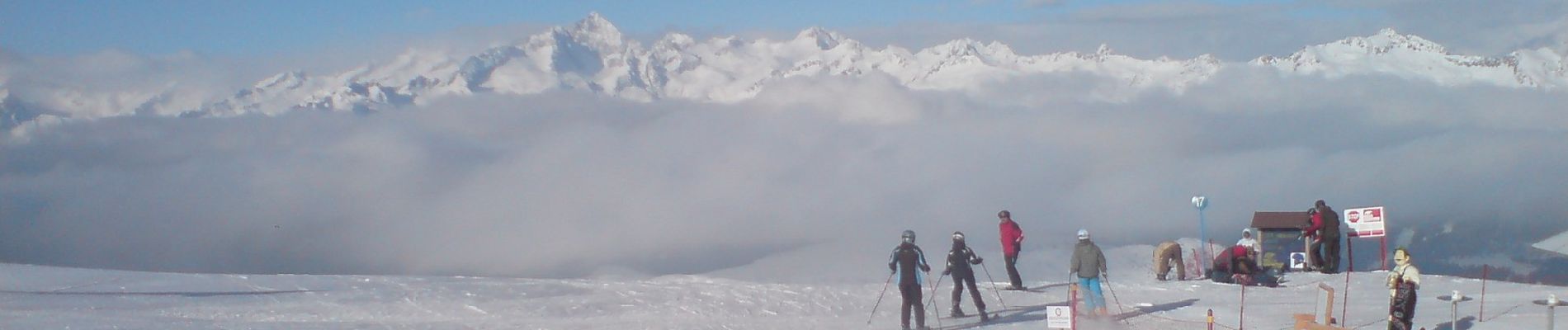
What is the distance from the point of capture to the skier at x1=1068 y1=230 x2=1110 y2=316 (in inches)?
784

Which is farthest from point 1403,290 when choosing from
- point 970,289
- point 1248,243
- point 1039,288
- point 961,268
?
point 1248,243

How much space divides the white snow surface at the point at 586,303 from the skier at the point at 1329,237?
238 centimetres

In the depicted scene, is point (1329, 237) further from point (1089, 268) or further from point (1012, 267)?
point (1089, 268)

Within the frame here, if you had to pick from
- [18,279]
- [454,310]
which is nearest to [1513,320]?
[454,310]

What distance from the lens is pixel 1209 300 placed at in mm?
23875

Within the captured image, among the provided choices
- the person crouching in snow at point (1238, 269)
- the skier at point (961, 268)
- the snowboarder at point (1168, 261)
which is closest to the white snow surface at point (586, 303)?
the skier at point (961, 268)

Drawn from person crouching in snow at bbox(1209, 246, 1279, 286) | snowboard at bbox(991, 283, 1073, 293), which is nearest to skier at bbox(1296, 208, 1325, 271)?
person crouching in snow at bbox(1209, 246, 1279, 286)

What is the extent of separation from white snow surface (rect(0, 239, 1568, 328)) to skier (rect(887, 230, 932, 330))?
126 cm

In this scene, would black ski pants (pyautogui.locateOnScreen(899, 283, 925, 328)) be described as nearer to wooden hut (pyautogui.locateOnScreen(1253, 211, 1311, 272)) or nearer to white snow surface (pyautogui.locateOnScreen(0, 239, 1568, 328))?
white snow surface (pyautogui.locateOnScreen(0, 239, 1568, 328))

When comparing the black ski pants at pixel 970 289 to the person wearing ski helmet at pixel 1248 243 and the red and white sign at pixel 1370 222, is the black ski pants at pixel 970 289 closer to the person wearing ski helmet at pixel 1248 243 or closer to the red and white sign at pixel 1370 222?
the person wearing ski helmet at pixel 1248 243

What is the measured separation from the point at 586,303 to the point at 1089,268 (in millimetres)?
8432

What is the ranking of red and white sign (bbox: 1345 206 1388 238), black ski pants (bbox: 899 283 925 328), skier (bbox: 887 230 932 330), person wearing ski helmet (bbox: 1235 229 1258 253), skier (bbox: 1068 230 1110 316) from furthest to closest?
red and white sign (bbox: 1345 206 1388 238) < person wearing ski helmet (bbox: 1235 229 1258 253) < skier (bbox: 1068 230 1110 316) < black ski pants (bbox: 899 283 925 328) < skier (bbox: 887 230 932 330)

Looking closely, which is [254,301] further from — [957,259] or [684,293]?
[957,259]

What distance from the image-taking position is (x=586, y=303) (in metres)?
23.4
